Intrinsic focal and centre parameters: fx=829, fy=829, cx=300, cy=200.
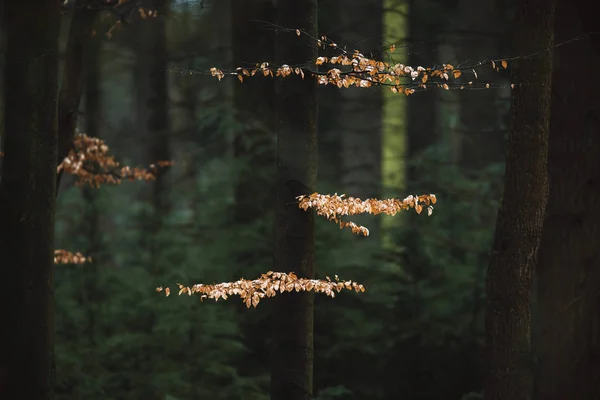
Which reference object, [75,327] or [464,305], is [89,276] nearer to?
[75,327]

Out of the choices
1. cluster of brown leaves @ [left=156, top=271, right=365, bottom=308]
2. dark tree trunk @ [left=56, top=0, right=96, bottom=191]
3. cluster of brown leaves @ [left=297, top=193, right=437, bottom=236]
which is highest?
dark tree trunk @ [left=56, top=0, right=96, bottom=191]

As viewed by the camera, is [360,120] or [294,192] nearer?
[294,192]

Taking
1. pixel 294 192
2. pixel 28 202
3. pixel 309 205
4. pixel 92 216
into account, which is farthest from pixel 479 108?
pixel 28 202

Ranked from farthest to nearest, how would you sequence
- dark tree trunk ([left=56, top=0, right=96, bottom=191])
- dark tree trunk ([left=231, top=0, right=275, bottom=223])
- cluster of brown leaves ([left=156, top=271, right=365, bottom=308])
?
dark tree trunk ([left=231, top=0, right=275, bottom=223]) → dark tree trunk ([left=56, top=0, right=96, bottom=191]) → cluster of brown leaves ([left=156, top=271, right=365, bottom=308])

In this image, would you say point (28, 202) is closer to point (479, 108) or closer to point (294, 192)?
point (294, 192)

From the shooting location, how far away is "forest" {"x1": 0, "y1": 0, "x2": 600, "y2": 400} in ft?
22.6

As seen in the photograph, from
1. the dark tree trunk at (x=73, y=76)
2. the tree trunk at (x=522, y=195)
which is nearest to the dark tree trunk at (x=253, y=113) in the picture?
the dark tree trunk at (x=73, y=76)

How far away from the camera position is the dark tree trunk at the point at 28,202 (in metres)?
7.15

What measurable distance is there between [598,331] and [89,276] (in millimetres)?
8307

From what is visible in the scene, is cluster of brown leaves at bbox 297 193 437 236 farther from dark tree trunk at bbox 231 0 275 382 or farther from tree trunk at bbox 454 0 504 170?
tree trunk at bbox 454 0 504 170

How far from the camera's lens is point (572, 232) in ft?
29.3

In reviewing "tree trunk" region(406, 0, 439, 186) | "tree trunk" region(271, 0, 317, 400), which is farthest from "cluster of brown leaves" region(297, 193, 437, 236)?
"tree trunk" region(406, 0, 439, 186)

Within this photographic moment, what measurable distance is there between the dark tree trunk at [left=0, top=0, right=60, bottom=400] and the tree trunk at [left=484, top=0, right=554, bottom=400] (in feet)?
13.0

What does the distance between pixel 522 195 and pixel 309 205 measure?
205 centimetres
